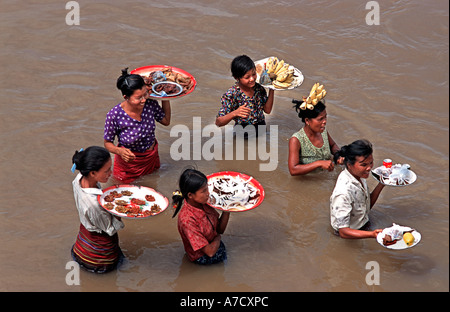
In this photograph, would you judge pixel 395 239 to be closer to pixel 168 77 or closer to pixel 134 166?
pixel 134 166

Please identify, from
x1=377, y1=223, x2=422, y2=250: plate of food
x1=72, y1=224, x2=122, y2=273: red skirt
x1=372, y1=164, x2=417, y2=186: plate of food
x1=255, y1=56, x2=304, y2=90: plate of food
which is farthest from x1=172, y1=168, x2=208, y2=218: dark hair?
x1=255, y1=56, x2=304, y2=90: plate of food

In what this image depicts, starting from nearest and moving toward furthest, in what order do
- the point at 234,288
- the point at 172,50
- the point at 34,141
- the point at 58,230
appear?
the point at 234,288, the point at 58,230, the point at 34,141, the point at 172,50

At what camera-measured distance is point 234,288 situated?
17.2 ft

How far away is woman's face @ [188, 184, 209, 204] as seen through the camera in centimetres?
477

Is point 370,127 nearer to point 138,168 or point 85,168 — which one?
point 138,168

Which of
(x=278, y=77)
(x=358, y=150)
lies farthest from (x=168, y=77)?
(x=358, y=150)

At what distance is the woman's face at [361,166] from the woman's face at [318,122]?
80 cm

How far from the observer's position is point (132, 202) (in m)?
5.05

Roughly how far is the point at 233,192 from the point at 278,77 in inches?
64.2

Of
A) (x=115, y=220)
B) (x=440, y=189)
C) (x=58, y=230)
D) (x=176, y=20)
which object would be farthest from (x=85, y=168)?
(x=176, y=20)

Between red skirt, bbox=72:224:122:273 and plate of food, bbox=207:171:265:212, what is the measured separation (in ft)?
3.00

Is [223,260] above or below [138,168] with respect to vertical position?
below

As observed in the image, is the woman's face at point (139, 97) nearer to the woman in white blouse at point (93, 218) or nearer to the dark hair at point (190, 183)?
the woman in white blouse at point (93, 218)

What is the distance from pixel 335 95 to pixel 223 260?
3.27 metres
